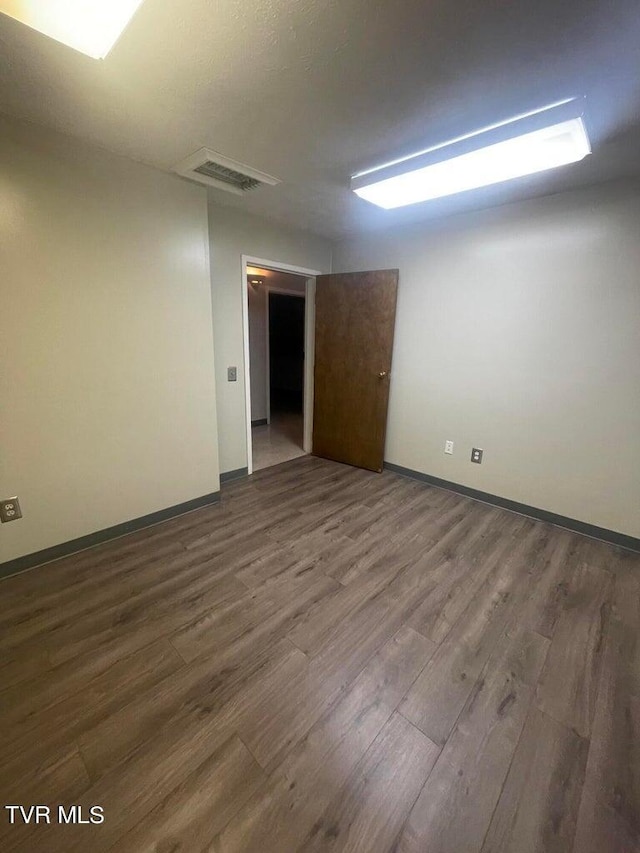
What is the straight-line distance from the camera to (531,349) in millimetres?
2484

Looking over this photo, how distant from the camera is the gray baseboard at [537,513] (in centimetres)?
230

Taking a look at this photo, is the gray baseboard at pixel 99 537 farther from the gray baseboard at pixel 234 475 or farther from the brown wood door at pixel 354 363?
the brown wood door at pixel 354 363

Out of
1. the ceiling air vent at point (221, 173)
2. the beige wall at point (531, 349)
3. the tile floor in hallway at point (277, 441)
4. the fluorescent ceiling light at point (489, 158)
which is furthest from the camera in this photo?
the tile floor in hallway at point (277, 441)

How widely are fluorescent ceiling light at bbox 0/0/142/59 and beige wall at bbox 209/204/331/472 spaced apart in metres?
1.52

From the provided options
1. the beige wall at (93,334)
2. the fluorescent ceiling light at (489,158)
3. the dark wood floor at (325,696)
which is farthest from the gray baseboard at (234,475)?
the fluorescent ceiling light at (489,158)

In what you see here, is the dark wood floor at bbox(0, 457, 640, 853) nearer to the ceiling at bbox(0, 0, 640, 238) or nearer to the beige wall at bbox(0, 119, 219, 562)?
the beige wall at bbox(0, 119, 219, 562)

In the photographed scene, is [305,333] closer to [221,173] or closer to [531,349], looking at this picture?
[221,173]

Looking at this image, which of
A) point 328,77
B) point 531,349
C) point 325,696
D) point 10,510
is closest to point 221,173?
point 328,77

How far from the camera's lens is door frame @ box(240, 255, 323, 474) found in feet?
9.70

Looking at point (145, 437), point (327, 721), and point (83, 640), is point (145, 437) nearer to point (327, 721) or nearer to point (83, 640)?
point (83, 640)

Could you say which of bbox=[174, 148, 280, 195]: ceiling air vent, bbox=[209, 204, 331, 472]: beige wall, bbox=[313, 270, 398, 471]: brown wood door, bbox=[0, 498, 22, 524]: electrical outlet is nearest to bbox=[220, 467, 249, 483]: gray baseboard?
bbox=[209, 204, 331, 472]: beige wall

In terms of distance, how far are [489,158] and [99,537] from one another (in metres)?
3.16

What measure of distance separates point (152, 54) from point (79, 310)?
1.24 m

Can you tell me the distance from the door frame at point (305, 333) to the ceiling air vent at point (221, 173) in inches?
25.5
